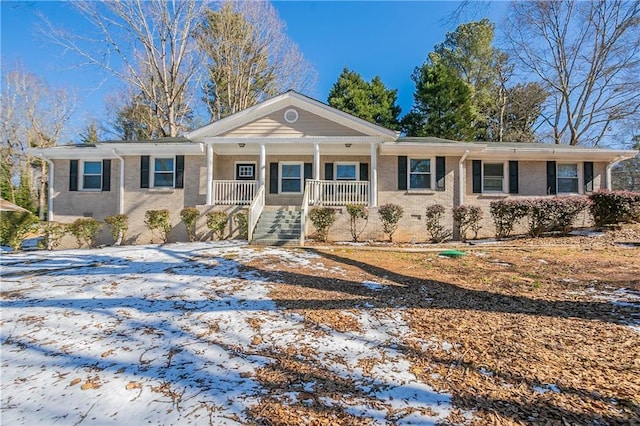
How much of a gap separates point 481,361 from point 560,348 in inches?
33.3

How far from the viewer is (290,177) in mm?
12414

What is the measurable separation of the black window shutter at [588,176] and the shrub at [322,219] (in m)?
10.4

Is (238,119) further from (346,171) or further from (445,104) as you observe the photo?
(445,104)

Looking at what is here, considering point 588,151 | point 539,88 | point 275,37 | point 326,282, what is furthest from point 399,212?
point 539,88

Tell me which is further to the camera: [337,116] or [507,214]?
[337,116]

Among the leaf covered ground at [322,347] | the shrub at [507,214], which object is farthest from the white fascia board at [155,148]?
the shrub at [507,214]

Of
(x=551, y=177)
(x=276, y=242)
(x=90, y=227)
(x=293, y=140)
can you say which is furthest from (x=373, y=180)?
(x=90, y=227)

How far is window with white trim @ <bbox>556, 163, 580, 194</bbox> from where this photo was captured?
12070mm

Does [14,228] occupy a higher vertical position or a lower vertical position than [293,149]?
lower

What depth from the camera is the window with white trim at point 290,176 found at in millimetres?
12352

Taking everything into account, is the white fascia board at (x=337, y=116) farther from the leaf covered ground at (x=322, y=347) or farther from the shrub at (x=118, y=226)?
the shrub at (x=118, y=226)

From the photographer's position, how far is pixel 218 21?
774 inches

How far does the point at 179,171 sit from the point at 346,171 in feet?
21.5

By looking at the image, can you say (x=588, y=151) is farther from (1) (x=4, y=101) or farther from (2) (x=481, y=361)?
(1) (x=4, y=101)
